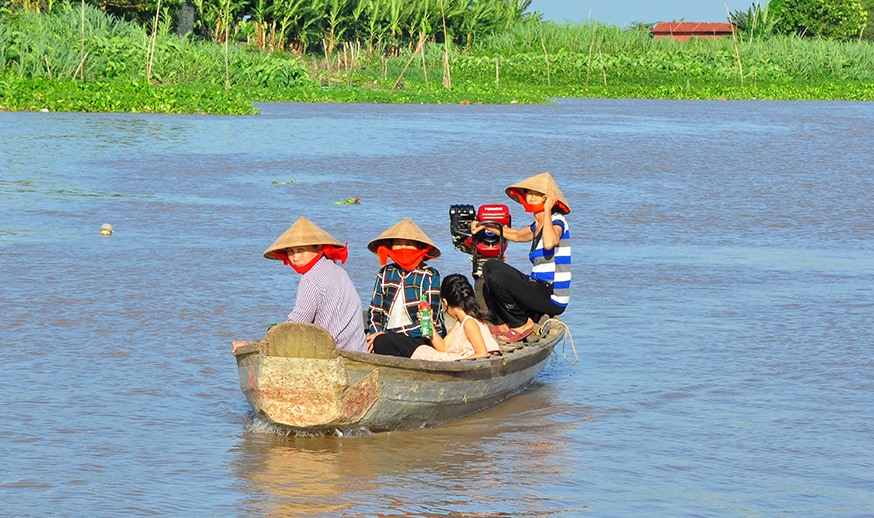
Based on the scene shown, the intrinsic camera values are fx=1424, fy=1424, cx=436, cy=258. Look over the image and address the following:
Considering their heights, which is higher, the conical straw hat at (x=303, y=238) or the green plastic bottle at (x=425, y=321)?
the conical straw hat at (x=303, y=238)

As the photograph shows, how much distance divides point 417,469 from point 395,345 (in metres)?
1.05

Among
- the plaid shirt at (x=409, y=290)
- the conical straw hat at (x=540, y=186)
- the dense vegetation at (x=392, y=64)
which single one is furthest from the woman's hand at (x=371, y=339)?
the dense vegetation at (x=392, y=64)

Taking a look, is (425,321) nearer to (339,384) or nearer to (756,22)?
(339,384)

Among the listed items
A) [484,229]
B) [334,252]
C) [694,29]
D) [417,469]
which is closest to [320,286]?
[334,252]

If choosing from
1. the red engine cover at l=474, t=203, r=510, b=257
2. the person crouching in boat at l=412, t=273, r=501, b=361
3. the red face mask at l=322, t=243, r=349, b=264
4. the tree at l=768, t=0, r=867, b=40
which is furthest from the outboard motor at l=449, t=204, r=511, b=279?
the tree at l=768, t=0, r=867, b=40

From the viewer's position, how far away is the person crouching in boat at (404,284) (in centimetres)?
816

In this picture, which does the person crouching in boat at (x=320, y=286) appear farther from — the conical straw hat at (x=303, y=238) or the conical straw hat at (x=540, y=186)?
the conical straw hat at (x=540, y=186)

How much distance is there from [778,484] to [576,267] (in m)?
6.43

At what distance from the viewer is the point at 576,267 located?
43.6 feet

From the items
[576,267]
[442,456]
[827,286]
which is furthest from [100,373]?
[827,286]

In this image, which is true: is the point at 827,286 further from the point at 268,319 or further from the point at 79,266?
the point at 79,266

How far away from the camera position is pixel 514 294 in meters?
9.09

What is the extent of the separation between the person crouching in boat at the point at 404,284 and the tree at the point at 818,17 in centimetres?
5739

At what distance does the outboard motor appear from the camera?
923cm
